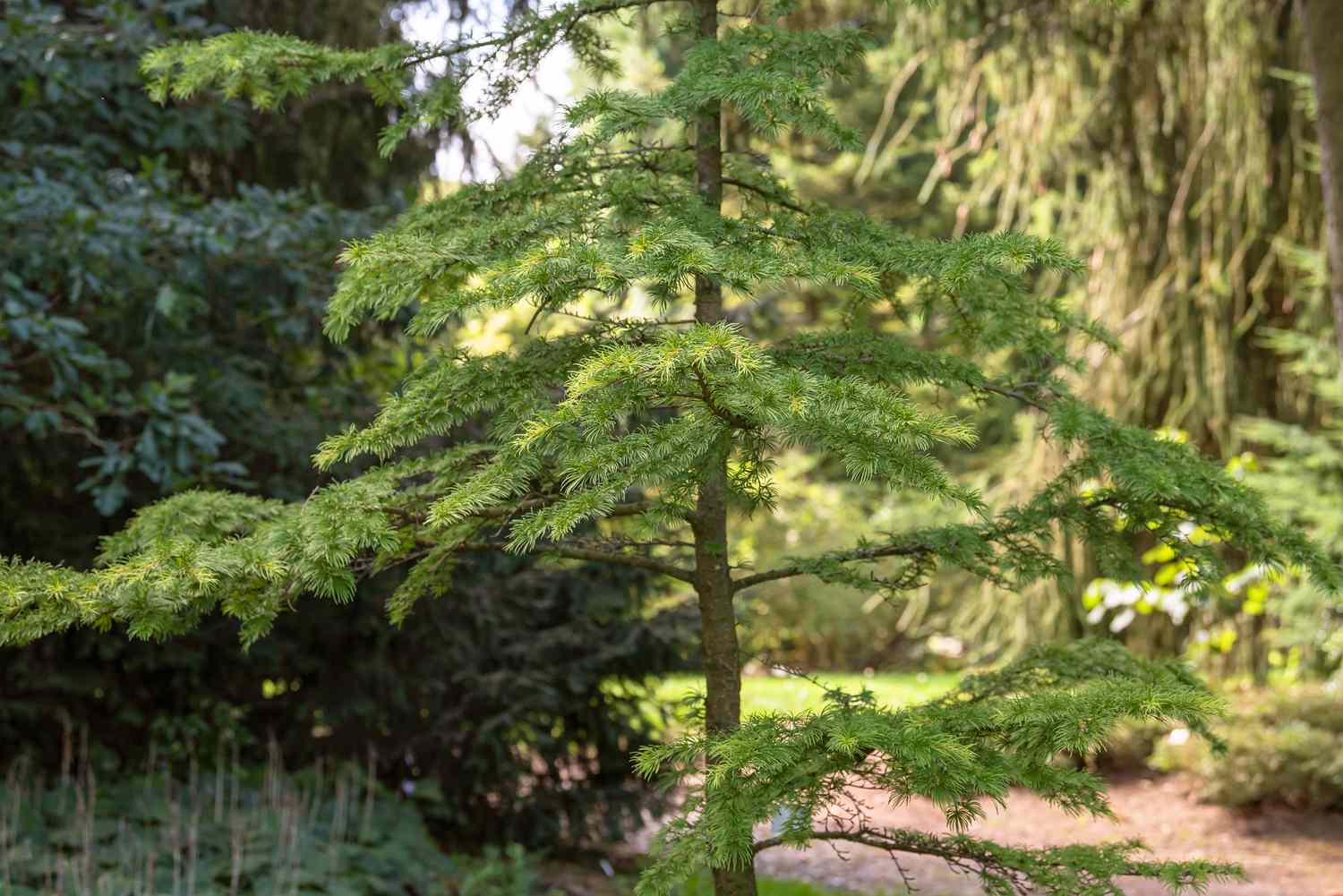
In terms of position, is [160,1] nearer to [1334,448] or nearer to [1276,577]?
[1276,577]

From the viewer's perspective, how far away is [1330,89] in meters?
3.94

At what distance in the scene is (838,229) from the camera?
94.5 inches

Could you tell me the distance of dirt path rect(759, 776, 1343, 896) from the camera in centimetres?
557

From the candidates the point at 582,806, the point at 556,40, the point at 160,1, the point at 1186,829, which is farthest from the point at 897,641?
the point at 556,40

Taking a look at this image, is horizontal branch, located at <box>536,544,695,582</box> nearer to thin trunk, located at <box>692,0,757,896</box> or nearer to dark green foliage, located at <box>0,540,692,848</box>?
thin trunk, located at <box>692,0,757,896</box>

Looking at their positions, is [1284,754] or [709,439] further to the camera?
[1284,754]

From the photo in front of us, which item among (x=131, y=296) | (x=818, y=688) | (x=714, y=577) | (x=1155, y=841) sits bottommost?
(x=1155, y=841)

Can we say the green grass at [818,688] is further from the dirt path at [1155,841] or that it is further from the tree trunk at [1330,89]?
the tree trunk at [1330,89]

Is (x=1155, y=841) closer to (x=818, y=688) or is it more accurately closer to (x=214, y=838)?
(x=818, y=688)

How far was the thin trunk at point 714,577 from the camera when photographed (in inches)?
98.4

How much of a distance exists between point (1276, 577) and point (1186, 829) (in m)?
4.88

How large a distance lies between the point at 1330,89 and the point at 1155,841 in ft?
13.4

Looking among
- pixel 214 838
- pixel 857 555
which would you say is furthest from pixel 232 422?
pixel 857 555

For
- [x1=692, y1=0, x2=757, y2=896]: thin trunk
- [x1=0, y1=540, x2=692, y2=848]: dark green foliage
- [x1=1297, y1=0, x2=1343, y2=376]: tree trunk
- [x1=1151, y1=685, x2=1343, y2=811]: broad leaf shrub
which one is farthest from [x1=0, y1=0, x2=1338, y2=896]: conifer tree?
[x1=1151, y1=685, x2=1343, y2=811]: broad leaf shrub
